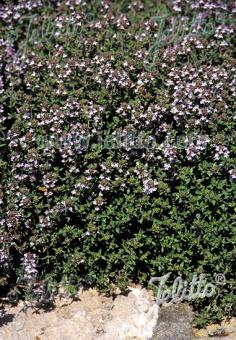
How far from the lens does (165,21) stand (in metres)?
6.03

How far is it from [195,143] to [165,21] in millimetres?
1813

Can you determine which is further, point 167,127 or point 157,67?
point 157,67

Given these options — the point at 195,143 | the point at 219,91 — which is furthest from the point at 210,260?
the point at 219,91

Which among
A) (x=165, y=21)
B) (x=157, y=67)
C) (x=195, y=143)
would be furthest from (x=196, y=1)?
(x=195, y=143)

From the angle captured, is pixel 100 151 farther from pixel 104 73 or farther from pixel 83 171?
pixel 104 73

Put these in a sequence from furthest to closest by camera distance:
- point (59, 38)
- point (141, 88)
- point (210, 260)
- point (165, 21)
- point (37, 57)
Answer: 1. point (165, 21)
2. point (59, 38)
3. point (37, 57)
4. point (141, 88)
5. point (210, 260)

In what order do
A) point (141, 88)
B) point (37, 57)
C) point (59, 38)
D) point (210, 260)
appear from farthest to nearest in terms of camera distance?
1. point (59, 38)
2. point (37, 57)
3. point (141, 88)
4. point (210, 260)

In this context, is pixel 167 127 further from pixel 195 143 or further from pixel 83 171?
pixel 83 171

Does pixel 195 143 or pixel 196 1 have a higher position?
pixel 196 1

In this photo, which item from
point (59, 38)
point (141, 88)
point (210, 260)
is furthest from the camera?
point (59, 38)

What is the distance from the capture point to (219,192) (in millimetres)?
4551

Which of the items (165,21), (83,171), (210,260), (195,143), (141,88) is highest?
(165,21)

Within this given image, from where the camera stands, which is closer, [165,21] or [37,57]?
[37,57]

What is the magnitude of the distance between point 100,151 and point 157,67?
0.94m
